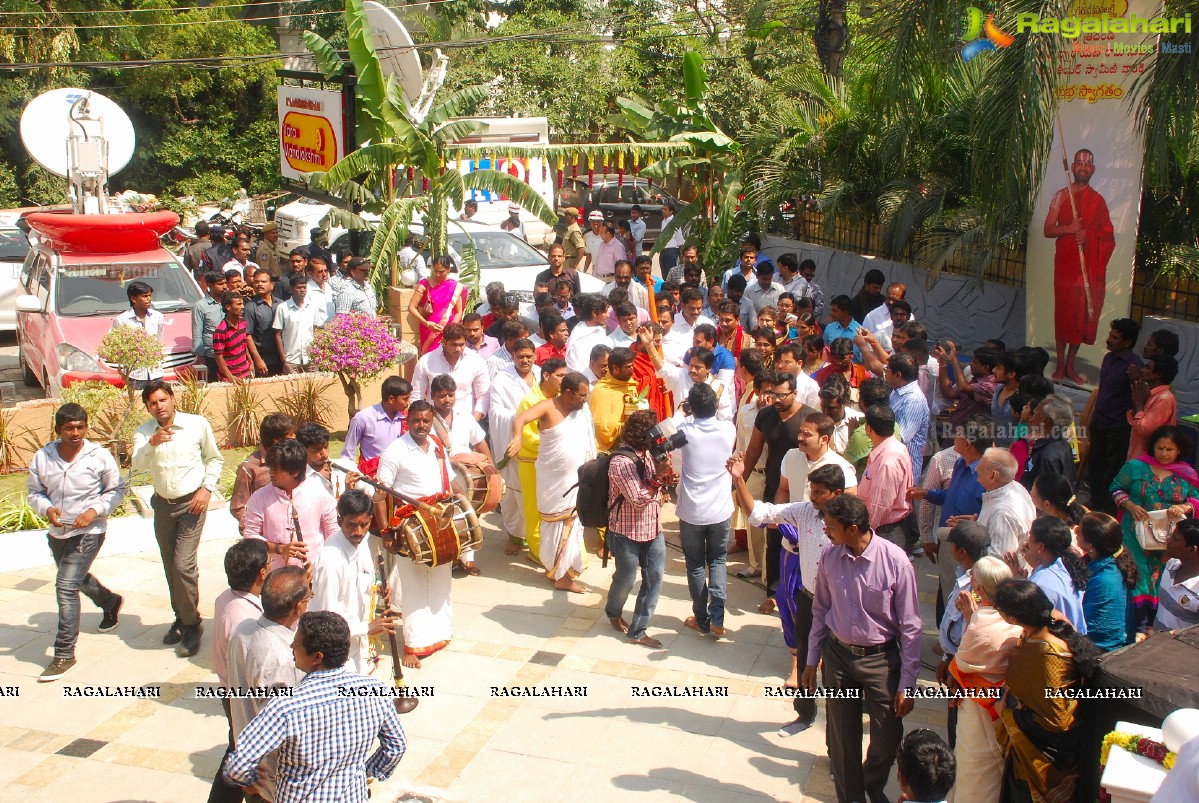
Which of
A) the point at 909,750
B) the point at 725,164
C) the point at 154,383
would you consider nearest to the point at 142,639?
the point at 154,383

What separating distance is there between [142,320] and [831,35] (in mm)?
10423

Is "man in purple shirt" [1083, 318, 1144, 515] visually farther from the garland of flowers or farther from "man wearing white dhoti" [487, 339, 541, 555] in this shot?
the garland of flowers

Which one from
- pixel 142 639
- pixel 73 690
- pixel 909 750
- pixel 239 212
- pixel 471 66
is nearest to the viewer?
pixel 909 750

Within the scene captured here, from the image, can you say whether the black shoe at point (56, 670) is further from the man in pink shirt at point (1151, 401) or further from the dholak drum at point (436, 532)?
the man in pink shirt at point (1151, 401)

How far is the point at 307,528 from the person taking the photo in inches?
254

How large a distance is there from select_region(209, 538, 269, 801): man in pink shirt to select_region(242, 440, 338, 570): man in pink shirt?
109 cm

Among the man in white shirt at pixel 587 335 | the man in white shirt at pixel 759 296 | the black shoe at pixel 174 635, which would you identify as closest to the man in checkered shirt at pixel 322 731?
the black shoe at pixel 174 635

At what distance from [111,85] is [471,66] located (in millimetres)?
10676

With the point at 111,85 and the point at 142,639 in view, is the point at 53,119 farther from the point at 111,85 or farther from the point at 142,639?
the point at 111,85

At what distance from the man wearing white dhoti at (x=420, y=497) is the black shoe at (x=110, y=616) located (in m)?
1.99

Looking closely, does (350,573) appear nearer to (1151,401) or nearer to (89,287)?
(1151,401)

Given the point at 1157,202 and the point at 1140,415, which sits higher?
the point at 1157,202

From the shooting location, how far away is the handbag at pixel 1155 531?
6.39m

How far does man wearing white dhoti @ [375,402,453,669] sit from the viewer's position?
690 centimetres
